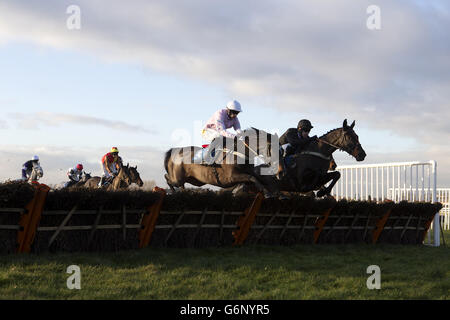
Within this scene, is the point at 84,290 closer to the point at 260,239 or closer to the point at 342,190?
the point at 260,239

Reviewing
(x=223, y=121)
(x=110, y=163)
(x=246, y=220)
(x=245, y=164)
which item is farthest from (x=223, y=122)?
(x=110, y=163)

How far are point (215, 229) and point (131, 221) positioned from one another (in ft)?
4.27

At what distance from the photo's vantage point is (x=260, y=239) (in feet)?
27.7

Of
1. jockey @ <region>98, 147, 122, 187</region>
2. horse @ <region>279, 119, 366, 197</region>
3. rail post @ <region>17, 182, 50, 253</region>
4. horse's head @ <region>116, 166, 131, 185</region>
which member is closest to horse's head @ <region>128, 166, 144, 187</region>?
horse's head @ <region>116, 166, 131, 185</region>

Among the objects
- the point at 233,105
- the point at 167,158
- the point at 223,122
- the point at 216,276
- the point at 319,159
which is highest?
the point at 233,105

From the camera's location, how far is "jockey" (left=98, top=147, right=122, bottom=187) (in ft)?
41.5

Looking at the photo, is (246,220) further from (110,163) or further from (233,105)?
(110,163)

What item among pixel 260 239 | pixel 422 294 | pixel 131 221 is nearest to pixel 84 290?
pixel 131 221

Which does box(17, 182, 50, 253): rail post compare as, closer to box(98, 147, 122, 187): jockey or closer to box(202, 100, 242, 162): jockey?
box(202, 100, 242, 162): jockey

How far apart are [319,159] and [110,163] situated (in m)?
5.27

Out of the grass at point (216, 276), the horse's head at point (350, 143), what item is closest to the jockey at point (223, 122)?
the horse's head at point (350, 143)

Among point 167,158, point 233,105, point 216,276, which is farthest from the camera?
point 167,158

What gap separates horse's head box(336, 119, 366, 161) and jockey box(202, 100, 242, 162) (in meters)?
1.81

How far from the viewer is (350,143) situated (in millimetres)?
9562
